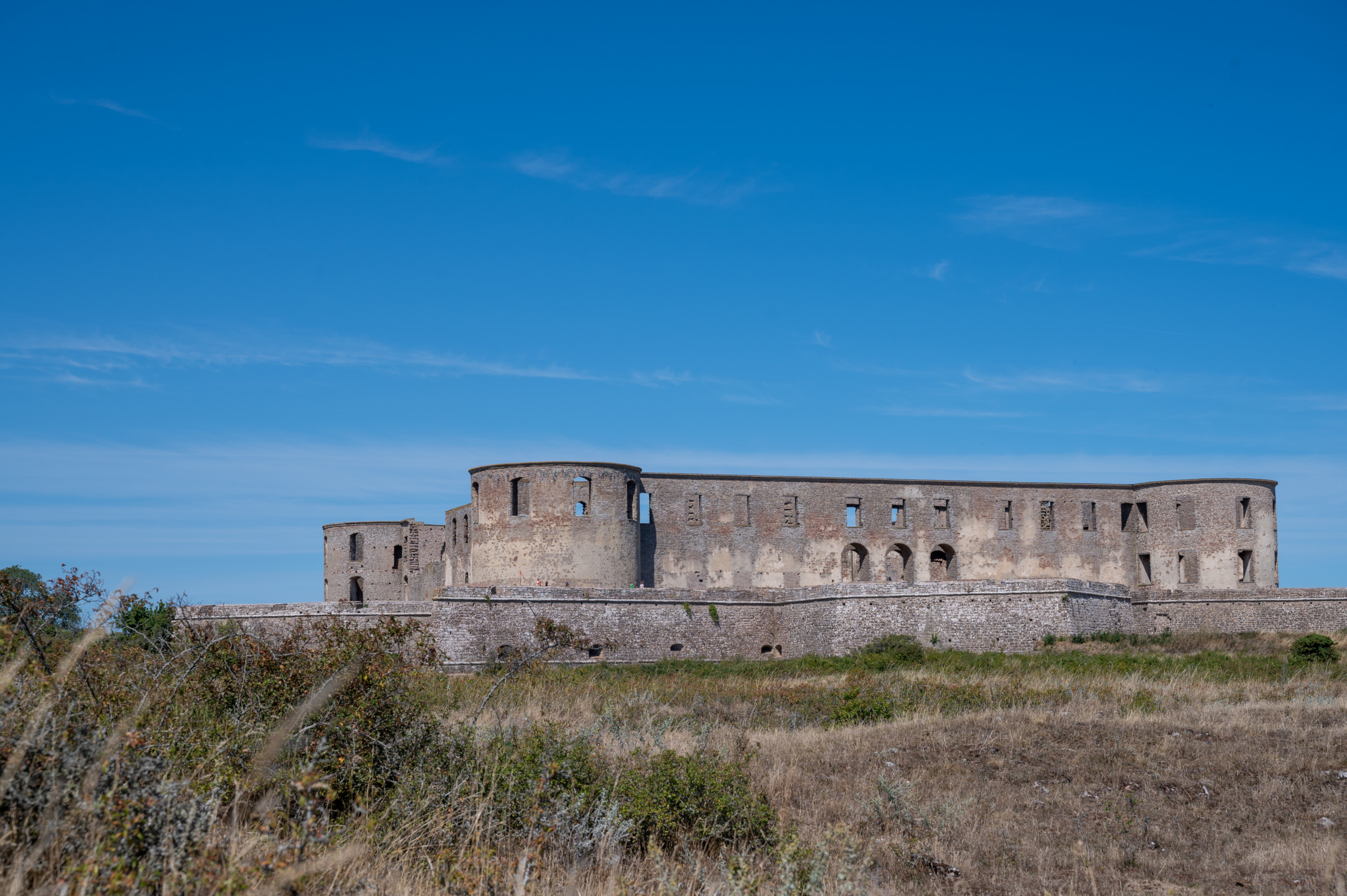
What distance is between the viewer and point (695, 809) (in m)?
8.59

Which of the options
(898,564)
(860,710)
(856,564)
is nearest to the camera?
(860,710)

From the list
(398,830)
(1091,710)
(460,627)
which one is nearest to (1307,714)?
(1091,710)

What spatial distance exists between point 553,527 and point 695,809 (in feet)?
75.4

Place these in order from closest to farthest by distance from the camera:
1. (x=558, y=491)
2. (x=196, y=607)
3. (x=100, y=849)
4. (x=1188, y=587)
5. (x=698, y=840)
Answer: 1. (x=100, y=849)
2. (x=698, y=840)
3. (x=196, y=607)
4. (x=558, y=491)
5. (x=1188, y=587)

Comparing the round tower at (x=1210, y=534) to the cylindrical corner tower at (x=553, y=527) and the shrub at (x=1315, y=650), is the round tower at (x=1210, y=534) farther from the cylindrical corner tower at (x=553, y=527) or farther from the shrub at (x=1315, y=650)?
the cylindrical corner tower at (x=553, y=527)

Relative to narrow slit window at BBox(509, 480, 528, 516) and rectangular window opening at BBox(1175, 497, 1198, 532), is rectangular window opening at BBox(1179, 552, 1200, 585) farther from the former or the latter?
narrow slit window at BBox(509, 480, 528, 516)

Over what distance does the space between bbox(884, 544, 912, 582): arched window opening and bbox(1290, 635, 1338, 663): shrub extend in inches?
469

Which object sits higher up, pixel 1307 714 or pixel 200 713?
pixel 200 713

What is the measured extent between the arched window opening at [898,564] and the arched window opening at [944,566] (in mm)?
1016

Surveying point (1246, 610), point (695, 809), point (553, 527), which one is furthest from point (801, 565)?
point (695, 809)

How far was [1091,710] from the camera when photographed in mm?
14984

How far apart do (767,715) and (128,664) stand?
9.41 meters

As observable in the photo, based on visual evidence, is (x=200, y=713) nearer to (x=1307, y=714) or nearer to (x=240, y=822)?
(x=240, y=822)

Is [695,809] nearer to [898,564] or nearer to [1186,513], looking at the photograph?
[898,564]
